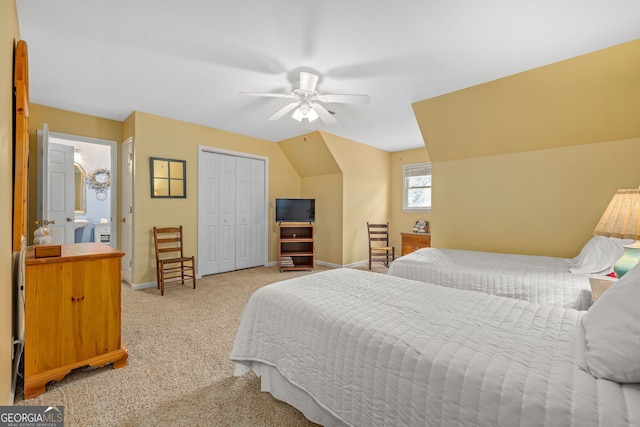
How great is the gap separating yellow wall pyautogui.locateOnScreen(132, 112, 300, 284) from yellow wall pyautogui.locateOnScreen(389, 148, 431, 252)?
331 centimetres

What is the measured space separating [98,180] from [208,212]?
12.5 ft

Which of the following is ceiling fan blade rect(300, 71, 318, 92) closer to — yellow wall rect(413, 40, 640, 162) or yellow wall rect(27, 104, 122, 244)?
yellow wall rect(413, 40, 640, 162)

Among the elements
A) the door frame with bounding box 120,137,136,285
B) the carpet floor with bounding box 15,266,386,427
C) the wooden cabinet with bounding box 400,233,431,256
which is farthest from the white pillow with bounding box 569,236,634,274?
the door frame with bounding box 120,137,136,285

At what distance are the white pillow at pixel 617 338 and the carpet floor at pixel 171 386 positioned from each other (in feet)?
4.31

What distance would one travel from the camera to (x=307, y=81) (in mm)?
2559

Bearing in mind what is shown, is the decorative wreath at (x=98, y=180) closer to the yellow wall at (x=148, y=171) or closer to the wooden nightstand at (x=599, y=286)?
the yellow wall at (x=148, y=171)

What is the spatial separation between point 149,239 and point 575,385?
175 inches

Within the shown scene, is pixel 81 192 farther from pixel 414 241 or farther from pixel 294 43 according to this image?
pixel 414 241

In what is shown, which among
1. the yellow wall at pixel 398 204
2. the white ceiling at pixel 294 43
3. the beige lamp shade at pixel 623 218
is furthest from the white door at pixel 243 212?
the beige lamp shade at pixel 623 218

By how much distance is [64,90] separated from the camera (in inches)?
122

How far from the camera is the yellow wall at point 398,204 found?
5.95m

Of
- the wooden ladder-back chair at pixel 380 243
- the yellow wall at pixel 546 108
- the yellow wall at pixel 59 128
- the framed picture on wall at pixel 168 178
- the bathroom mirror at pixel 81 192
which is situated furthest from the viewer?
the bathroom mirror at pixel 81 192

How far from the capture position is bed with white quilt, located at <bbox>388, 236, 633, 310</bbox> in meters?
2.02

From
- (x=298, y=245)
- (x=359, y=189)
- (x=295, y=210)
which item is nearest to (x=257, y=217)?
(x=295, y=210)
